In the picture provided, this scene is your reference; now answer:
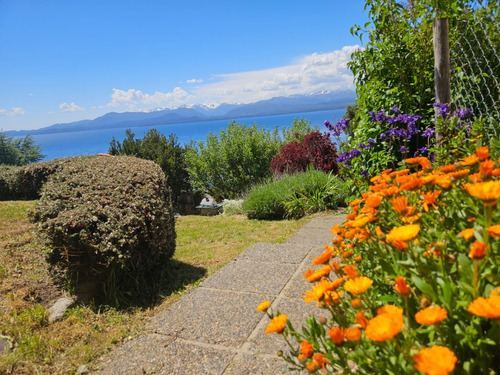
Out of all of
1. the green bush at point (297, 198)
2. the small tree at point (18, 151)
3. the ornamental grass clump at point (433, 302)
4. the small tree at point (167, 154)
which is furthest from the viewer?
the small tree at point (18, 151)

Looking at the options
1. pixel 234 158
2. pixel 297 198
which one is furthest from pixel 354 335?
pixel 234 158

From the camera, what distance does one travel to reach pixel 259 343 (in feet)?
7.33

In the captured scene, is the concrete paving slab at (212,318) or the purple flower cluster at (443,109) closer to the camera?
the concrete paving slab at (212,318)

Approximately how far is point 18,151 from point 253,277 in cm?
2386

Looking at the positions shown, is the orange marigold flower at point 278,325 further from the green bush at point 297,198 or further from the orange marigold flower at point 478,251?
the green bush at point 297,198

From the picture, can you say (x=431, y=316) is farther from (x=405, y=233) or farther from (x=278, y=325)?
(x=278, y=325)

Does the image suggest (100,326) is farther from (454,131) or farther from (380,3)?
(380,3)

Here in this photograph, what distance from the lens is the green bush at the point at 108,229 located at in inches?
115

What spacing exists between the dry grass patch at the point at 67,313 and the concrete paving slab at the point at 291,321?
0.96m

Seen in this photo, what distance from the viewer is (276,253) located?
4.05m

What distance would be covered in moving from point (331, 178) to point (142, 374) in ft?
18.0

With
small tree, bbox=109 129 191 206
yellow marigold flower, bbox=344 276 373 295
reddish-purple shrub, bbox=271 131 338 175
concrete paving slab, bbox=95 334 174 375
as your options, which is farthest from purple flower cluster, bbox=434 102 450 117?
small tree, bbox=109 129 191 206

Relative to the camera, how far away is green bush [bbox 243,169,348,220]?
654cm

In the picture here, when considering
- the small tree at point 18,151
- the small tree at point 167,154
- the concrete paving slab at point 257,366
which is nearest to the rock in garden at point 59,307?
the concrete paving slab at point 257,366
